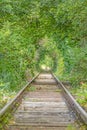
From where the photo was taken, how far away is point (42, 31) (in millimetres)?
26547

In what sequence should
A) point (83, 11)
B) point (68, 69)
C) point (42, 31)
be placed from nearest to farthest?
point (83, 11), point (42, 31), point (68, 69)

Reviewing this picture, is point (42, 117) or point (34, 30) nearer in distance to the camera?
point (42, 117)

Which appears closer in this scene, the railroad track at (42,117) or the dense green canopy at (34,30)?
the railroad track at (42,117)

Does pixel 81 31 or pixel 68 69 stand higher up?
pixel 81 31

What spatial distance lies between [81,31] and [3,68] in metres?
4.17

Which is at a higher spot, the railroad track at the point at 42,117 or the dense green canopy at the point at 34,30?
the dense green canopy at the point at 34,30

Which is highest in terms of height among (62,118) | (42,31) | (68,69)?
(42,31)

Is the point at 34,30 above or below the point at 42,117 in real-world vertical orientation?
above

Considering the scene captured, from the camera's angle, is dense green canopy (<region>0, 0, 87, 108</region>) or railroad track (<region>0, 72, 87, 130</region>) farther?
dense green canopy (<region>0, 0, 87, 108</region>)

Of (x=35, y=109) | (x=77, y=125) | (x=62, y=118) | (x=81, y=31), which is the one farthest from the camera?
(x=81, y=31)

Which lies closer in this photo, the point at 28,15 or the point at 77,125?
the point at 77,125

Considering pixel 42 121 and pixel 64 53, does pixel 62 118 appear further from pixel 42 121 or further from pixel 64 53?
pixel 64 53

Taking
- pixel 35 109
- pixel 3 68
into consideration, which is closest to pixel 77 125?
pixel 35 109

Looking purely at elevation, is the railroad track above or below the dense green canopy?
below
